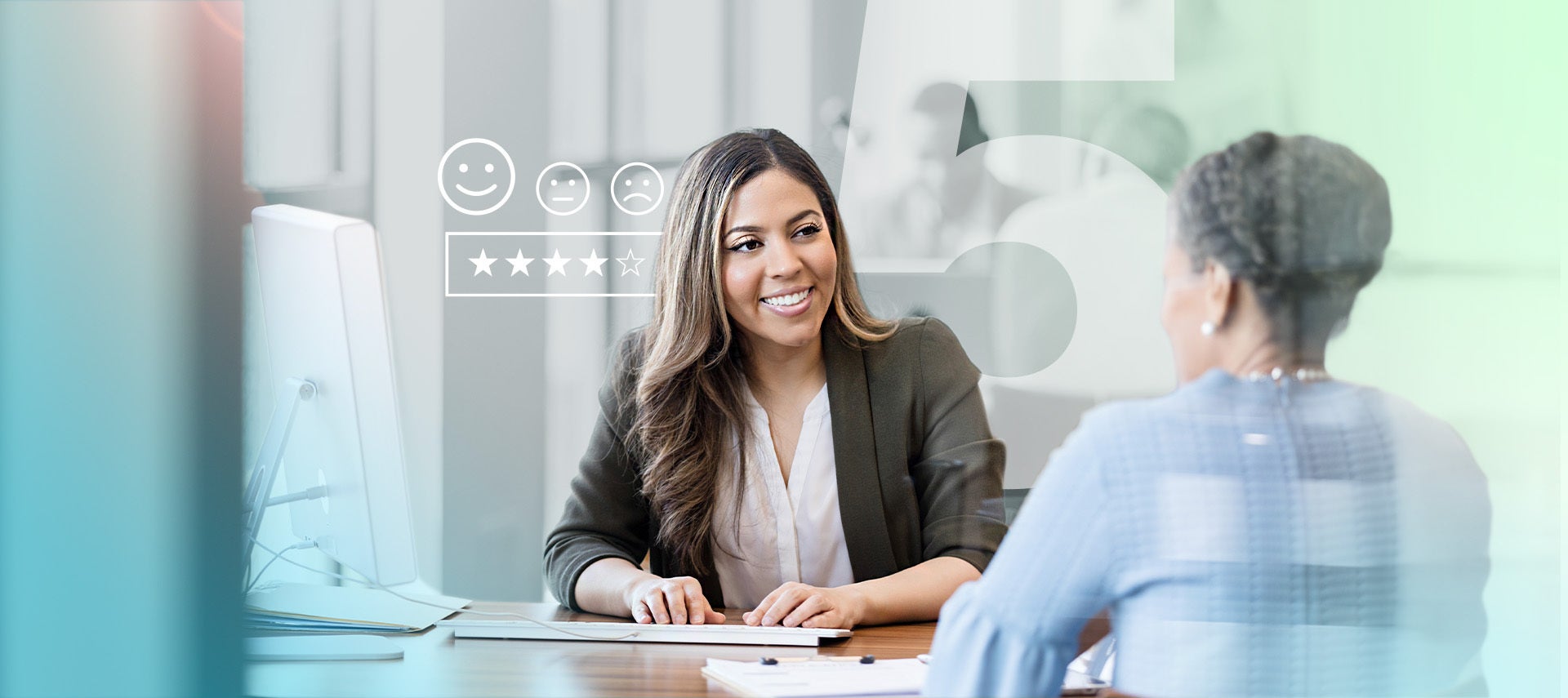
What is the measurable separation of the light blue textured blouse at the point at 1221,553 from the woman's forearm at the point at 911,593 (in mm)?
463

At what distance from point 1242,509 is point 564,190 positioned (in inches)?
44.7

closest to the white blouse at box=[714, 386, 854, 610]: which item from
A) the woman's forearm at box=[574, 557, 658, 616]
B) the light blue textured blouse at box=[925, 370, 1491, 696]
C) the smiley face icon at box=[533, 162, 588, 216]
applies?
the woman's forearm at box=[574, 557, 658, 616]

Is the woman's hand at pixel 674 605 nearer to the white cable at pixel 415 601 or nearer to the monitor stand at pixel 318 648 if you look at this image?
the white cable at pixel 415 601

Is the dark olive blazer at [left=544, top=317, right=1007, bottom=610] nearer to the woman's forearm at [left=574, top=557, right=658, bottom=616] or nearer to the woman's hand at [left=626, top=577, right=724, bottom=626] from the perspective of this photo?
the woman's forearm at [left=574, top=557, right=658, bottom=616]

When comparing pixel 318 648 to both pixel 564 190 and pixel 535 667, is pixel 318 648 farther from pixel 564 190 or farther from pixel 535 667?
pixel 564 190

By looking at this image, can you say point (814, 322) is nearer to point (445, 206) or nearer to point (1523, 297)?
point (445, 206)

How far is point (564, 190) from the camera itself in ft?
5.63

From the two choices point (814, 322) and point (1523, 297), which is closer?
point (1523, 297)

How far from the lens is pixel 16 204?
1.05m

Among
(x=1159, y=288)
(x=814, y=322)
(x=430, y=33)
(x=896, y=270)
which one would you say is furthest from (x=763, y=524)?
(x=430, y=33)

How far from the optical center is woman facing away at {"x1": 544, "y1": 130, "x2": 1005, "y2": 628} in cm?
154

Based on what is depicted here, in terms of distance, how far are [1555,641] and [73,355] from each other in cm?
148
